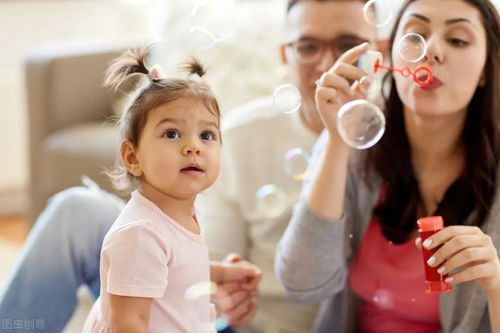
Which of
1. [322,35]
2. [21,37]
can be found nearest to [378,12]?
[322,35]

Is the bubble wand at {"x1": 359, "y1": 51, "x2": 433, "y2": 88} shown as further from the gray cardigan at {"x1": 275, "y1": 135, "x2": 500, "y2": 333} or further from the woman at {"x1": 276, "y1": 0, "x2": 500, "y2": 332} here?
the gray cardigan at {"x1": 275, "y1": 135, "x2": 500, "y2": 333}

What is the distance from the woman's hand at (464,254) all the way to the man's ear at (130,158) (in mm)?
365

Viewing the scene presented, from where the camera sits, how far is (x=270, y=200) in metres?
1.40

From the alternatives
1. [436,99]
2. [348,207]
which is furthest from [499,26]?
[348,207]

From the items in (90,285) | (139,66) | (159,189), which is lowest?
(90,285)

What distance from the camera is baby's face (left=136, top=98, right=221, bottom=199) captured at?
91 centimetres

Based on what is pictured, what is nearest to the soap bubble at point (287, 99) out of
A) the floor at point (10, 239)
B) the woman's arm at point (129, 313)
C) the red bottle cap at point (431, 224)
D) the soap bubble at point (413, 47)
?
the soap bubble at point (413, 47)

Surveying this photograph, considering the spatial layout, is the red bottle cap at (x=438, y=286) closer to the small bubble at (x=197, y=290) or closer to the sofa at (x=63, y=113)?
the small bubble at (x=197, y=290)

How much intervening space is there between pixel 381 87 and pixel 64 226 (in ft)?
1.80

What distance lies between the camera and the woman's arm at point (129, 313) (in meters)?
0.87

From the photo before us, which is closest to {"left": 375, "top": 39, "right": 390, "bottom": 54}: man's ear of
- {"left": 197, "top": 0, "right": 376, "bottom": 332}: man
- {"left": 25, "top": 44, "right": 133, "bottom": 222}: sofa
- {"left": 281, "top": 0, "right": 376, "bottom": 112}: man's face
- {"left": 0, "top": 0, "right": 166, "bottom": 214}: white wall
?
{"left": 281, "top": 0, "right": 376, "bottom": 112}: man's face

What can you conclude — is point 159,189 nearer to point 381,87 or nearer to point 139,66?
point 139,66

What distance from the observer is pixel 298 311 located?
1.49 metres

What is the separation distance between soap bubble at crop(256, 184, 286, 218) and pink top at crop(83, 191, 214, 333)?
0.43m
